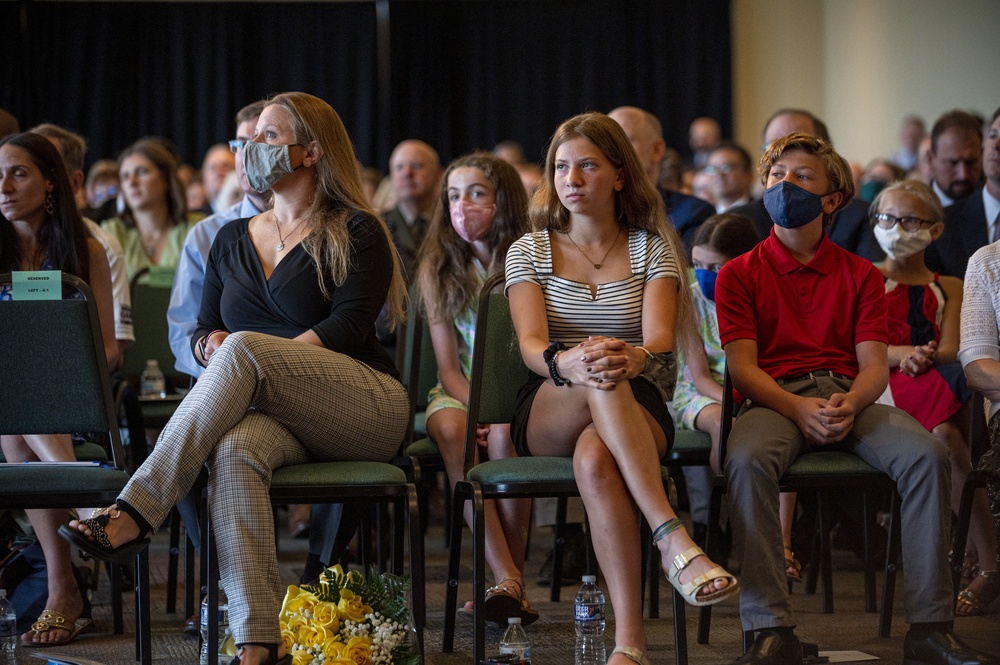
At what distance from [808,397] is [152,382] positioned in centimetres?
227

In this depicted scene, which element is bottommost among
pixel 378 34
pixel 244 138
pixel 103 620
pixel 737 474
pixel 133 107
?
pixel 103 620

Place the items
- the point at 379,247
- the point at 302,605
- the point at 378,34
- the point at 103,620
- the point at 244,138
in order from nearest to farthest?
the point at 302,605
the point at 379,247
the point at 103,620
the point at 244,138
the point at 378,34

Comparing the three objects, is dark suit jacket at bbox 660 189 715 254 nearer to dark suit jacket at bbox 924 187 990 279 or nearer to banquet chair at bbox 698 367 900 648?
dark suit jacket at bbox 924 187 990 279

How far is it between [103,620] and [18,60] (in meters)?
6.92

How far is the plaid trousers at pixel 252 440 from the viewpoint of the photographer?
2422 millimetres

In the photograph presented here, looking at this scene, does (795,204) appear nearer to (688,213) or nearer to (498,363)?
(498,363)

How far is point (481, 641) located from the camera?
2598mm

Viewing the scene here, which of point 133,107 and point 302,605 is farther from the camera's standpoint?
point 133,107

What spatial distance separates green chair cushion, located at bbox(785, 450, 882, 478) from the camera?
2746 millimetres

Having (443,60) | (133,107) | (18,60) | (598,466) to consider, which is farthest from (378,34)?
(598,466)

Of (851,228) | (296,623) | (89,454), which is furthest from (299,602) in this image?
(851,228)

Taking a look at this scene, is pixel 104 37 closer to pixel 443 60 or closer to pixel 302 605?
pixel 443 60

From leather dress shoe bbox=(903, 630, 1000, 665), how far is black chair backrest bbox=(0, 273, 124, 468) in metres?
1.93

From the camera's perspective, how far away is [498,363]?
3.06 metres
